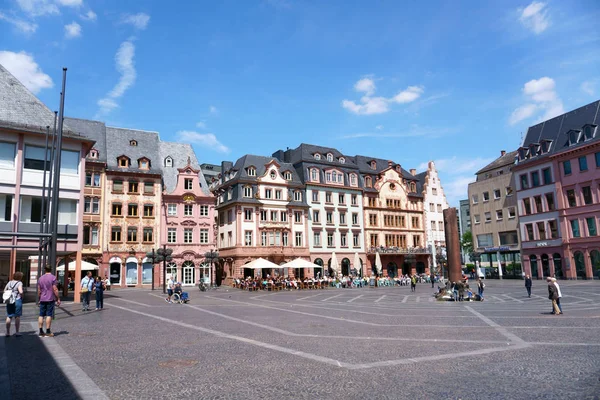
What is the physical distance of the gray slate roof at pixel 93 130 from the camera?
5084 cm

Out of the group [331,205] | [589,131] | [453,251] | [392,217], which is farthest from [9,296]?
[392,217]

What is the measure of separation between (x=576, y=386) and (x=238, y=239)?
46352 mm

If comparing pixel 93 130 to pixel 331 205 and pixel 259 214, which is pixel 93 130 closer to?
pixel 259 214

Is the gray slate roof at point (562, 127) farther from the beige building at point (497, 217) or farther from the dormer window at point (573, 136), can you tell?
the beige building at point (497, 217)

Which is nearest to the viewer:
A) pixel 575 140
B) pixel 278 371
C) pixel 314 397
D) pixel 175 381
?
pixel 314 397

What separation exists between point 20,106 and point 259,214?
95.1 ft

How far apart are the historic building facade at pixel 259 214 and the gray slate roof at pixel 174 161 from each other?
12.7 feet

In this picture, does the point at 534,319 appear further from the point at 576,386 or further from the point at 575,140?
the point at 575,140

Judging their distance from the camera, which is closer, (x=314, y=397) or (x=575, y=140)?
(x=314, y=397)

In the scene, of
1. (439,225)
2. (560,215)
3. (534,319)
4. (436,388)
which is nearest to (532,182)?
(560,215)

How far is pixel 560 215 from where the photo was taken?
4844 cm

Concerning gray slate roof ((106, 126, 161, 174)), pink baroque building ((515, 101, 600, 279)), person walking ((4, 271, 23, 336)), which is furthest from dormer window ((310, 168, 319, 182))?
person walking ((4, 271, 23, 336))

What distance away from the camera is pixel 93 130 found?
52688mm

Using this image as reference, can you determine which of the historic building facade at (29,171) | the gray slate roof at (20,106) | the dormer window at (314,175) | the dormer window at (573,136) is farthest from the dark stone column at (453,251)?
the dormer window at (314,175)
